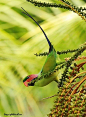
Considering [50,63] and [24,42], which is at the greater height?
[24,42]

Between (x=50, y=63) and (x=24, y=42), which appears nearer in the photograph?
(x=50, y=63)

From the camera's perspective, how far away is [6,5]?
969 millimetres

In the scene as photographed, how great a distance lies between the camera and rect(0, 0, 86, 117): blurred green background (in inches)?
35.7

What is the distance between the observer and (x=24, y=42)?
949 mm

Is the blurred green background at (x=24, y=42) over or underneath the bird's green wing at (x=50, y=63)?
over

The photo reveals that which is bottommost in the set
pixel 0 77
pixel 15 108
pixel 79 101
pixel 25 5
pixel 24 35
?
pixel 79 101

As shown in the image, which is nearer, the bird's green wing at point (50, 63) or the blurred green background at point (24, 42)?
the bird's green wing at point (50, 63)

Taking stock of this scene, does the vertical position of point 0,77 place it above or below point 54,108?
above

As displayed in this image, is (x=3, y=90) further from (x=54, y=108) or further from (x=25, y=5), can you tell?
(x=54, y=108)

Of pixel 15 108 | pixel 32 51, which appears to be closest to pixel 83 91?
pixel 32 51

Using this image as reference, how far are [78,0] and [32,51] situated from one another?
306 mm

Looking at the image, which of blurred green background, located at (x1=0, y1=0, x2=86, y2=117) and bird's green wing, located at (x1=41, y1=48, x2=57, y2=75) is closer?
bird's green wing, located at (x1=41, y1=48, x2=57, y2=75)

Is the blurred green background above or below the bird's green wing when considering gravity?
above

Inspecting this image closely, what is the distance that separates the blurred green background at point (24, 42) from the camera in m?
0.91
